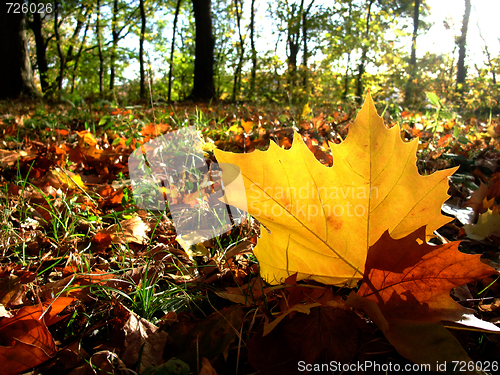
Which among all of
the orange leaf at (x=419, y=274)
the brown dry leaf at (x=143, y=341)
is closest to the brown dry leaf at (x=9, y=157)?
the brown dry leaf at (x=143, y=341)

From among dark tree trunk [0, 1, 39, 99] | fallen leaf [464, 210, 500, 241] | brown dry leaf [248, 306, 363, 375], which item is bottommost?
brown dry leaf [248, 306, 363, 375]

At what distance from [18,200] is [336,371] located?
1.49m

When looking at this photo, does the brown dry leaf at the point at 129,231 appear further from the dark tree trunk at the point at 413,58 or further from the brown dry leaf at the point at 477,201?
the dark tree trunk at the point at 413,58

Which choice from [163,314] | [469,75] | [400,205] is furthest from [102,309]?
[469,75]

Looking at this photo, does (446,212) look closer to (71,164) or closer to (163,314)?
(163,314)

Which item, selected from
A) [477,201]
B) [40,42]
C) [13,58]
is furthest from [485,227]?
[40,42]

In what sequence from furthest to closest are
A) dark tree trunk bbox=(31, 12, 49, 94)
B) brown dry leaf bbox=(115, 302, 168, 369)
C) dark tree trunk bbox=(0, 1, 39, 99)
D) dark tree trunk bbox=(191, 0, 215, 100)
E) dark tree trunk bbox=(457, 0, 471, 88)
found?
1. dark tree trunk bbox=(457, 0, 471, 88)
2. dark tree trunk bbox=(31, 12, 49, 94)
3. dark tree trunk bbox=(191, 0, 215, 100)
4. dark tree trunk bbox=(0, 1, 39, 99)
5. brown dry leaf bbox=(115, 302, 168, 369)

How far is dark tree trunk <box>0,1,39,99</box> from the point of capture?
8578mm

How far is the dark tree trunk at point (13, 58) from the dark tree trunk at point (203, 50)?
4731 millimetres

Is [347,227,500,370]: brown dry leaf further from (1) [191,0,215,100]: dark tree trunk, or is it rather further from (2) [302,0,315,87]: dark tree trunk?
(1) [191,0,215,100]: dark tree trunk

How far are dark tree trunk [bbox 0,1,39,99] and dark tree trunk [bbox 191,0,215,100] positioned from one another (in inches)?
186

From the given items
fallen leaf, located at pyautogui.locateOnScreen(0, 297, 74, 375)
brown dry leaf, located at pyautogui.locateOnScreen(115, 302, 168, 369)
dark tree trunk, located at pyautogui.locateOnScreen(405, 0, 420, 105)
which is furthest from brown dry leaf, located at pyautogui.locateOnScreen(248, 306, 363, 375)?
dark tree trunk, located at pyautogui.locateOnScreen(405, 0, 420, 105)

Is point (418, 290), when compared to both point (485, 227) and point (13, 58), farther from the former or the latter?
point (13, 58)

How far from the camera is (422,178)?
0.67m
